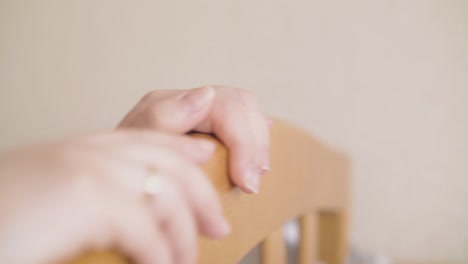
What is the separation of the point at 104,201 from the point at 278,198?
12.6 inches

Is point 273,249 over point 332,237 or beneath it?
over

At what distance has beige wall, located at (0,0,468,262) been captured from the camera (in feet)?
3.15

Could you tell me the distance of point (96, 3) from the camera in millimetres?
1031

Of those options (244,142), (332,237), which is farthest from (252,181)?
(332,237)

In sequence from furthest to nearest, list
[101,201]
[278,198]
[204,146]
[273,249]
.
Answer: [273,249] → [278,198] → [204,146] → [101,201]

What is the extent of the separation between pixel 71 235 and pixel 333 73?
873 millimetres

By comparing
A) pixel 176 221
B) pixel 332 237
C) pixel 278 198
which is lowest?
pixel 332 237

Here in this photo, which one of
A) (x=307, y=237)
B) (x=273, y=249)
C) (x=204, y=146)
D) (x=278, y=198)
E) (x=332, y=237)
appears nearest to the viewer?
(x=204, y=146)

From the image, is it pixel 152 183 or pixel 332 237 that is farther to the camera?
pixel 332 237

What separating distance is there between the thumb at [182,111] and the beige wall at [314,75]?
681mm

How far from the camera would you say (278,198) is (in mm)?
478

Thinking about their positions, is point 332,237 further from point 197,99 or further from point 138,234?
point 138,234

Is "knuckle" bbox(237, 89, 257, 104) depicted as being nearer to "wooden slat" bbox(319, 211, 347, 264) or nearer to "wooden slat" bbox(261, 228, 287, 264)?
"wooden slat" bbox(261, 228, 287, 264)

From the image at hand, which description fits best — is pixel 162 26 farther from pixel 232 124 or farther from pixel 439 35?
pixel 232 124
